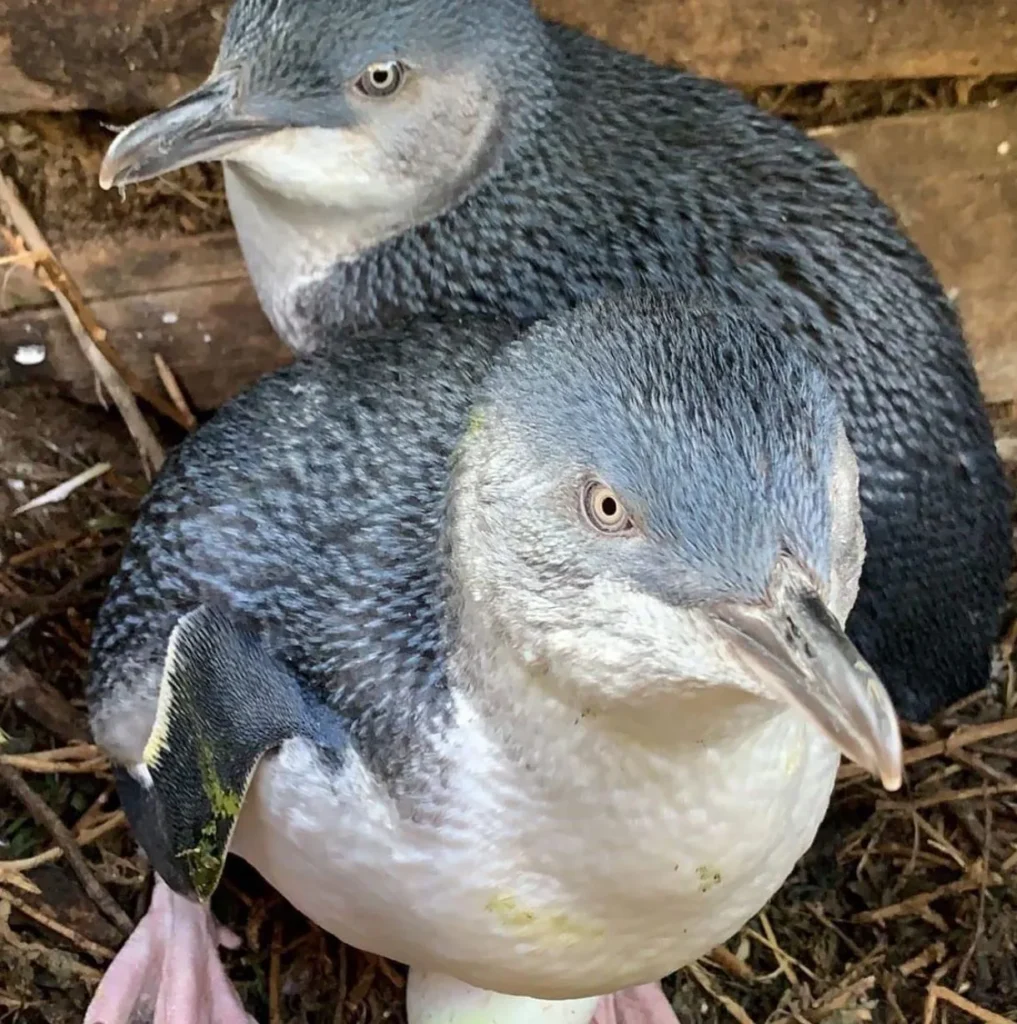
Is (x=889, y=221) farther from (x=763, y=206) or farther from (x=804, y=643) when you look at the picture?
(x=804, y=643)

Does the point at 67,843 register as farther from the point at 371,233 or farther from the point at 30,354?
the point at 371,233

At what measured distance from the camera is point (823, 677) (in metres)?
0.86

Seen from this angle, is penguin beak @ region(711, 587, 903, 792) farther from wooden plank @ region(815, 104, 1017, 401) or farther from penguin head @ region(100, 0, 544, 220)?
wooden plank @ region(815, 104, 1017, 401)

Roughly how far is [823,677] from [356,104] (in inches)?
32.6

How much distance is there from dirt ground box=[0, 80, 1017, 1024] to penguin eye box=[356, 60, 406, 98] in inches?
18.9

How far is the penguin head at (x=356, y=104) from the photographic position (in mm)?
Answer: 1400

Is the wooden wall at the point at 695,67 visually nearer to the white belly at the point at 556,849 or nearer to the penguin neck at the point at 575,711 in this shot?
the white belly at the point at 556,849

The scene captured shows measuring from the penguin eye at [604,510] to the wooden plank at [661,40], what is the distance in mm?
992

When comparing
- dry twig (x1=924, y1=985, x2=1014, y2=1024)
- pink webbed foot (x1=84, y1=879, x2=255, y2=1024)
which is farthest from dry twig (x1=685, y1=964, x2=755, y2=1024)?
pink webbed foot (x1=84, y1=879, x2=255, y2=1024)

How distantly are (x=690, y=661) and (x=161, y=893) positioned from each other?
35.1 inches

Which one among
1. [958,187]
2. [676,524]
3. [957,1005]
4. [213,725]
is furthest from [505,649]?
[958,187]

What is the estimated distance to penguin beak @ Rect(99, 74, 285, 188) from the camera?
1.39m

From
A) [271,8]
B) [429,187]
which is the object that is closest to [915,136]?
→ [429,187]

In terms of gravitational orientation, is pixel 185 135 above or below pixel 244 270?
above
